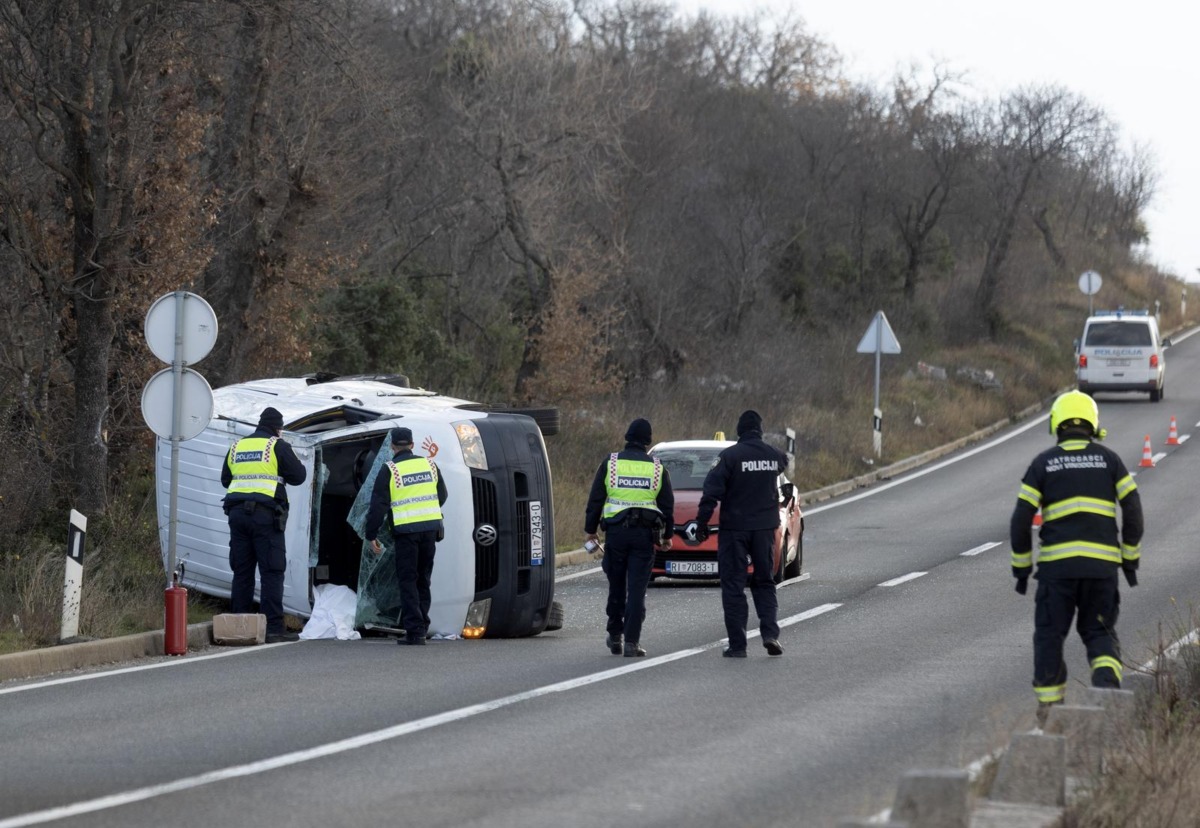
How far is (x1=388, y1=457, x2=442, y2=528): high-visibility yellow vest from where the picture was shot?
46.8 feet

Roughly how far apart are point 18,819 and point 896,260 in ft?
166

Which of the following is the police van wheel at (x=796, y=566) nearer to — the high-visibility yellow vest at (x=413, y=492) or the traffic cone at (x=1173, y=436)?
the high-visibility yellow vest at (x=413, y=492)

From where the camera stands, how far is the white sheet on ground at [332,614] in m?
15.3

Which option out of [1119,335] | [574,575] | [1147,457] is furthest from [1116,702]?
[1119,335]

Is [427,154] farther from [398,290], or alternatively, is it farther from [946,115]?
[946,115]

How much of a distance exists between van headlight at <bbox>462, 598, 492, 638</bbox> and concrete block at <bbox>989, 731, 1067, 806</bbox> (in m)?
8.19

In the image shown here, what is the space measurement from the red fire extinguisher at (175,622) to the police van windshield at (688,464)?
7.37 m

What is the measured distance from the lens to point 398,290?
105 feet

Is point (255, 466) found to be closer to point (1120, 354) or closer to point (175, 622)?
point (175, 622)

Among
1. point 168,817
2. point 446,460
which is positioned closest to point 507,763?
point 168,817

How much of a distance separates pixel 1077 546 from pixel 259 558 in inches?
305

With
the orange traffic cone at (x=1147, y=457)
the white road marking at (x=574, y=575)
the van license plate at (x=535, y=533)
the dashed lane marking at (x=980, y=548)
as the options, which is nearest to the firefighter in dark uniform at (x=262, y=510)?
the van license plate at (x=535, y=533)

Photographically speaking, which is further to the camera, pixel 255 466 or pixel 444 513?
pixel 444 513

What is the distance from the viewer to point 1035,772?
724 centimetres
